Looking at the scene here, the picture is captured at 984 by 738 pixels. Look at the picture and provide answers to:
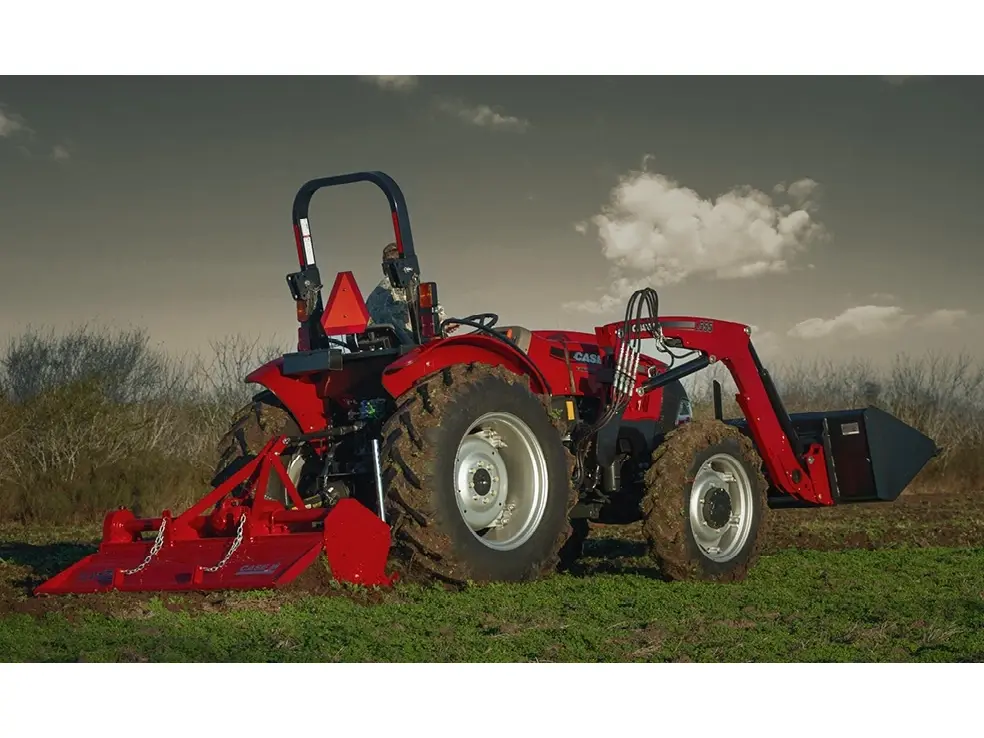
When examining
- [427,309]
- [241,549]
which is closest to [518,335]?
[427,309]

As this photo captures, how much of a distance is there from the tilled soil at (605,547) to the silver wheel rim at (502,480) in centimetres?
85

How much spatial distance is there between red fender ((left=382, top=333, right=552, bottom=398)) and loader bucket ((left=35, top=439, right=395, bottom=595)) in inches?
31.4

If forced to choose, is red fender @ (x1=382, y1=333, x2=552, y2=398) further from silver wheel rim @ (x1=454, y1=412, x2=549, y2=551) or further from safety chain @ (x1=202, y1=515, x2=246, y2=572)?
safety chain @ (x1=202, y1=515, x2=246, y2=572)

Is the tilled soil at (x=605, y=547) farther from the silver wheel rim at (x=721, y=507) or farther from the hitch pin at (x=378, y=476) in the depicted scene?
the hitch pin at (x=378, y=476)

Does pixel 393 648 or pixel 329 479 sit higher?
pixel 329 479

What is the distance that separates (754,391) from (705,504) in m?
1.22

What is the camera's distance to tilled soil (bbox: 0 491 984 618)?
5.94m

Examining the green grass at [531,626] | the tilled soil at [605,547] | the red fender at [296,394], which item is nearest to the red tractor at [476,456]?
the red fender at [296,394]

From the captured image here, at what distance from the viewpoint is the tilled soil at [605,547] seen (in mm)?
5938

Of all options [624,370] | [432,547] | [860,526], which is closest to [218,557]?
[432,547]
